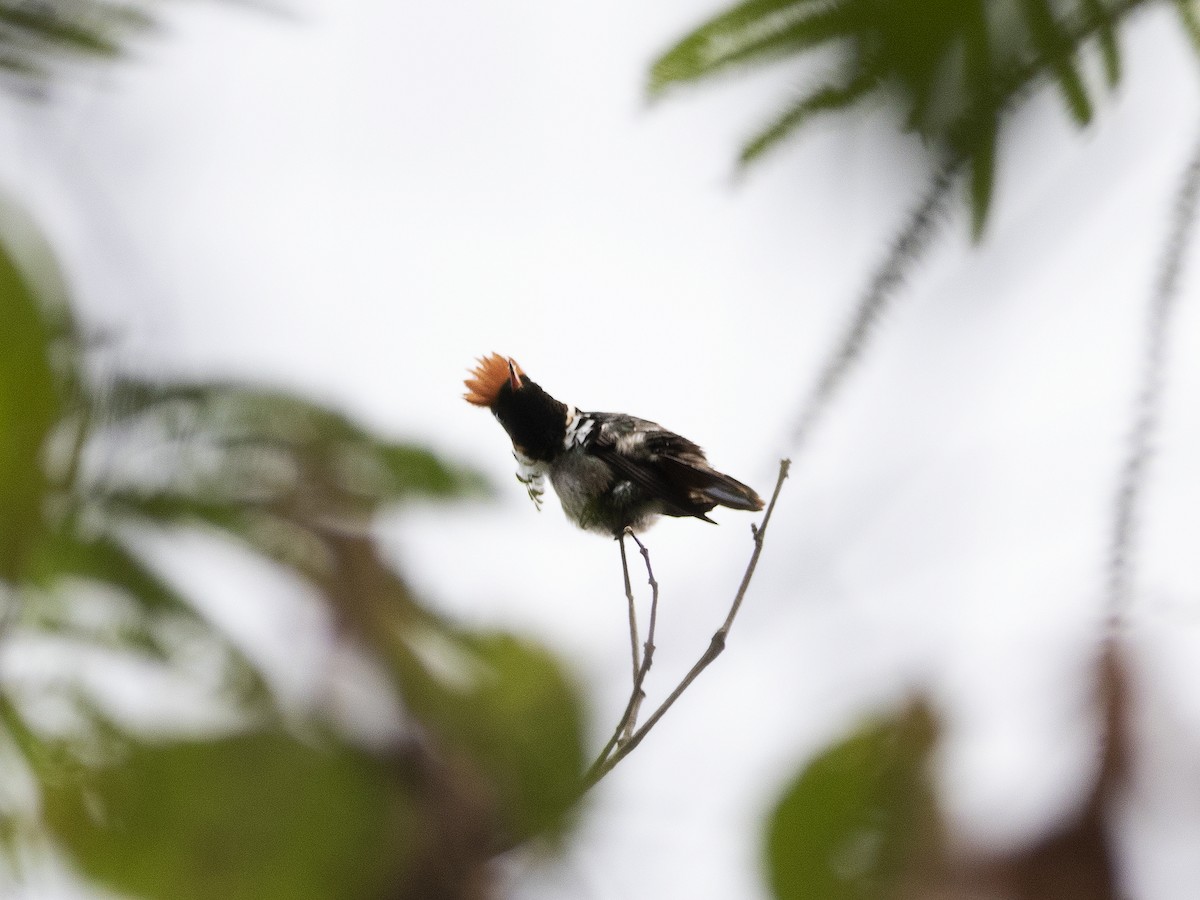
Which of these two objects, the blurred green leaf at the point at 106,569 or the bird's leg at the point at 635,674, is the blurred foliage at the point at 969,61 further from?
the blurred green leaf at the point at 106,569

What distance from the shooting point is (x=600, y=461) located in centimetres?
206

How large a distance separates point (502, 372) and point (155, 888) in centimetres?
120

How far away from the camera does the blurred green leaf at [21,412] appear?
7.23 ft

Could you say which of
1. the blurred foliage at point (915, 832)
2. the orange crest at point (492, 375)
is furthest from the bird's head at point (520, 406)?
the blurred foliage at point (915, 832)

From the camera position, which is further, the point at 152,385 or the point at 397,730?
the point at 152,385

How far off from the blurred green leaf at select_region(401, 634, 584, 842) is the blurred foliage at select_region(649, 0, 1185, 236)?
3.88 feet

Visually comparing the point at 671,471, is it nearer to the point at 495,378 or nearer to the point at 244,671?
the point at 495,378

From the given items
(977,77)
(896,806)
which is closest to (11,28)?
(977,77)

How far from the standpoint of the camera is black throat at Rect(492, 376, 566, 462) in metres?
2.18

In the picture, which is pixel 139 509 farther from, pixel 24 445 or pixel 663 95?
pixel 663 95

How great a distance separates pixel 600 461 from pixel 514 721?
1.76ft

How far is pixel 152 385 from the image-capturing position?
8.38 ft

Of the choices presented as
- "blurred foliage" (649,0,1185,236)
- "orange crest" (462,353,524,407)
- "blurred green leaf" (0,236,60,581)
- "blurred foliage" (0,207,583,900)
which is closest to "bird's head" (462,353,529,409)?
"orange crest" (462,353,524,407)

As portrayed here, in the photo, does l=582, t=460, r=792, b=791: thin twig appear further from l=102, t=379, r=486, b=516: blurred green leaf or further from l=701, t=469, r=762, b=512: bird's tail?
l=102, t=379, r=486, b=516: blurred green leaf
